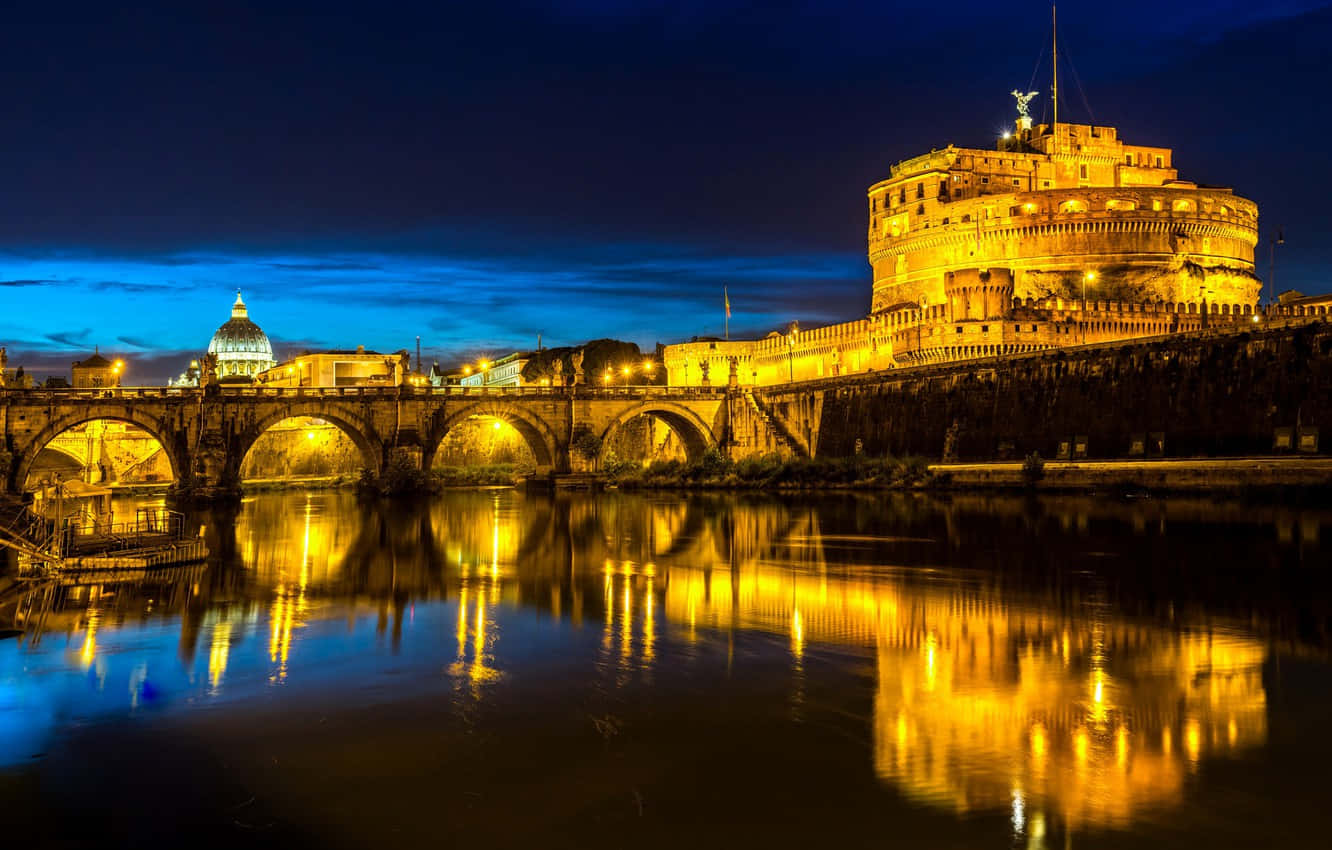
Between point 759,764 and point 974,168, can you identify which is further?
point 974,168

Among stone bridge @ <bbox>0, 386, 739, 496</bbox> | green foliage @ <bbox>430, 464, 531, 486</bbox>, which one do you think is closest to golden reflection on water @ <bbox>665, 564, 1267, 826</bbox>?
stone bridge @ <bbox>0, 386, 739, 496</bbox>

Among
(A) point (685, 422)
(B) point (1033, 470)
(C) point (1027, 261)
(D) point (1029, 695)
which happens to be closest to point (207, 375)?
(A) point (685, 422)

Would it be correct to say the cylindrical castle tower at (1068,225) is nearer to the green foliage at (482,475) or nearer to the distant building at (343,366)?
the green foliage at (482,475)

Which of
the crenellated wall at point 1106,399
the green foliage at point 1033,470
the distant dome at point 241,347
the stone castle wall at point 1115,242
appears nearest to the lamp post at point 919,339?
→ the stone castle wall at point 1115,242

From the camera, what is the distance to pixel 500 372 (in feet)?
407

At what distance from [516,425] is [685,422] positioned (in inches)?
402

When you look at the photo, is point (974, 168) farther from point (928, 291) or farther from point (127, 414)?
point (127, 414)

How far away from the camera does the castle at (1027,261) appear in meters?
66.4

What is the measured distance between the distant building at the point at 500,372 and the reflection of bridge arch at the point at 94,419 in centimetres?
5923

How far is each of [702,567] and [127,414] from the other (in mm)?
36003

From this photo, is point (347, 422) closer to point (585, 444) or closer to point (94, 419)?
point (94, 419)

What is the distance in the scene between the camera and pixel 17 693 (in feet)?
46.7

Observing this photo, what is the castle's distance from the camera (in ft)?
218

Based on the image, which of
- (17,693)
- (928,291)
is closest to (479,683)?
(17,693)
